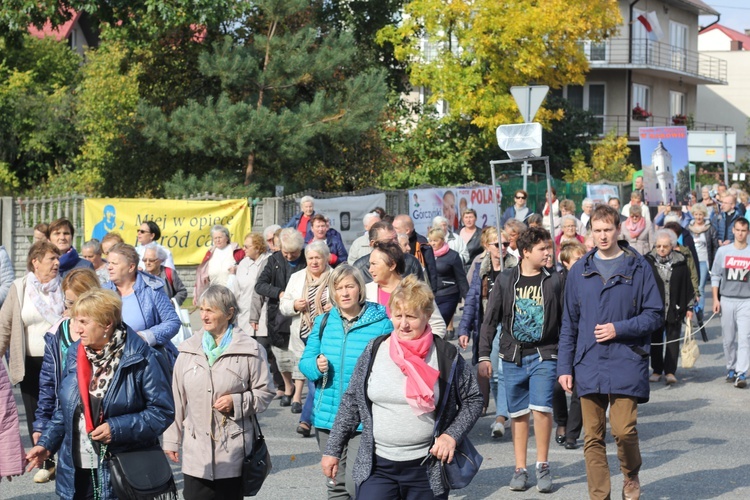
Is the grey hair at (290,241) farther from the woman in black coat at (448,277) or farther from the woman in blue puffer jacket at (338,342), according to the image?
the woman in blue puffer jacket at (338,342)

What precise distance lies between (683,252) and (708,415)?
240 centimetres

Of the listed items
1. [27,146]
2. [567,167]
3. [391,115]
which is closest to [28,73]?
[27,146]

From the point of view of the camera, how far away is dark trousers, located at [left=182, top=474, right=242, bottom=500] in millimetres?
5957

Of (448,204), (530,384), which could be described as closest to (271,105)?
(448,204)

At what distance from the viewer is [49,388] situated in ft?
18.1

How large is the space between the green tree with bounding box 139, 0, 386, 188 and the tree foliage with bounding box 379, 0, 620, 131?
10.7 meters

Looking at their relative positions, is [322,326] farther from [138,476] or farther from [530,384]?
[530,384]

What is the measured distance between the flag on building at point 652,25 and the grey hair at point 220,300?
164 ft

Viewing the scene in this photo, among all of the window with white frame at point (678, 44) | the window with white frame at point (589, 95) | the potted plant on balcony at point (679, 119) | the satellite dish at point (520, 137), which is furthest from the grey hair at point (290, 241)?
the potted plant on balcony at point (679, 119)

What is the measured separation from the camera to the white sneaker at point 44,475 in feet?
26.2

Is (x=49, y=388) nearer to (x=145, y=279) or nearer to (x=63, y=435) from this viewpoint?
(x=63, y=435)

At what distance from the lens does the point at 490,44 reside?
36312mm

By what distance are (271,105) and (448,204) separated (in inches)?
181

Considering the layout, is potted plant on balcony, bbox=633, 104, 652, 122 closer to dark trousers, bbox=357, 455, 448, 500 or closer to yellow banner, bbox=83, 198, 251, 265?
yellow banner, bbox=83, 198, 251, 265
